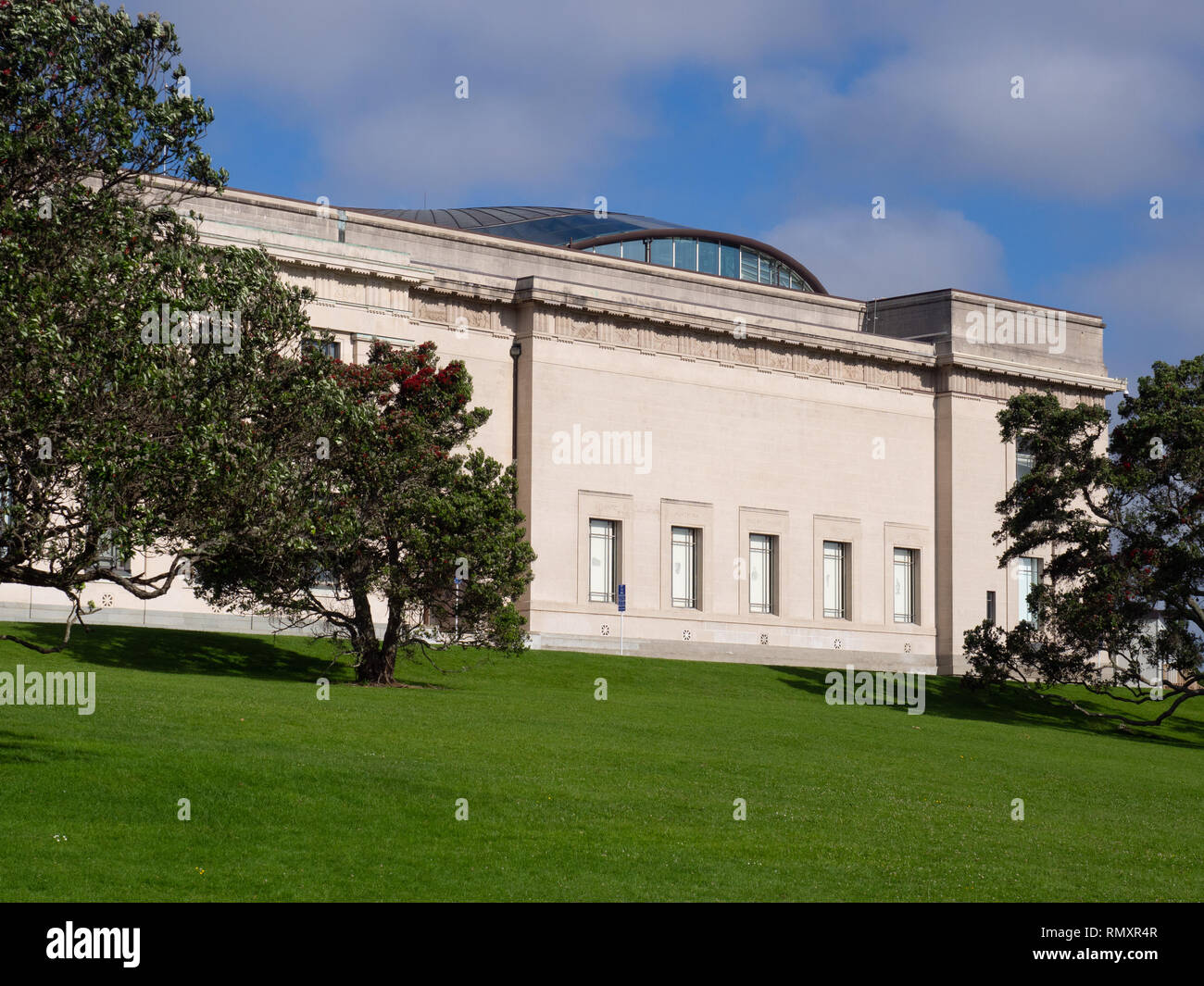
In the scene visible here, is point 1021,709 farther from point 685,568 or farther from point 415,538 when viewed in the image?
point 415,538

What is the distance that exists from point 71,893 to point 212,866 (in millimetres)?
1884

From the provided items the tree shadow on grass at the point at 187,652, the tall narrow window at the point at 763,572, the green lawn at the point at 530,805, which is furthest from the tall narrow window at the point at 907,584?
the green lawn at the point at 530,805

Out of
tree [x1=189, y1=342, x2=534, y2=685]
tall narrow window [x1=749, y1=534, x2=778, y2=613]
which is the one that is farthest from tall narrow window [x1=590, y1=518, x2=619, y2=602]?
tree [x1=189, y1=342, x2=534, y2=685]

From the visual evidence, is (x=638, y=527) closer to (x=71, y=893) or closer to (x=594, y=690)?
(x=594, y=690)

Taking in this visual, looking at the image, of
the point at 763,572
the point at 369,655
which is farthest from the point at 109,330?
the point at 763,572

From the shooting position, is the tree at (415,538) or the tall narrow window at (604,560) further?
the tall narrow window at (604,560)

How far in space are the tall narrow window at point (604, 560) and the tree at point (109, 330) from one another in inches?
1346

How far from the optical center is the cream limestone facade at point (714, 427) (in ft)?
176

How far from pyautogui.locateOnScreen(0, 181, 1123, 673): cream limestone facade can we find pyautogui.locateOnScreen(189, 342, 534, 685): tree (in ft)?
34.3

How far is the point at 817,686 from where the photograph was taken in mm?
50969

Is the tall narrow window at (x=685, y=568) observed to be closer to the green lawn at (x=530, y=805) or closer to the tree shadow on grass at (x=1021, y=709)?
the tree shadow on grass at (x=1021, y=709)

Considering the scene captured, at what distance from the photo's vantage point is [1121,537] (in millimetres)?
47406

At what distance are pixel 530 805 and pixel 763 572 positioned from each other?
40177mm
